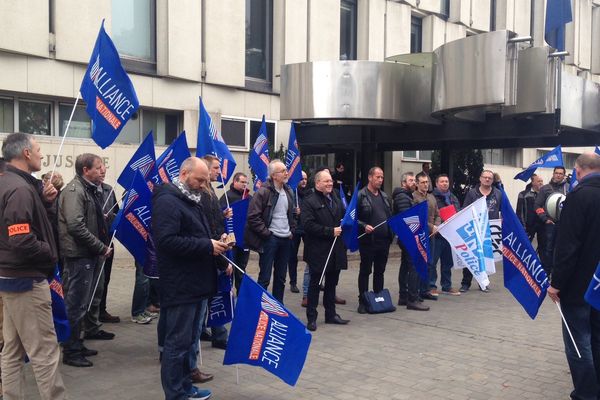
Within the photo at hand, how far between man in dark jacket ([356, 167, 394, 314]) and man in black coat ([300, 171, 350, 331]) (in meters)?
0.78

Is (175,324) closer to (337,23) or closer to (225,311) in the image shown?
(225,311)

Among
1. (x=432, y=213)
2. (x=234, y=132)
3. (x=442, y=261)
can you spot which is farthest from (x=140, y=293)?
(x=234, y=132)

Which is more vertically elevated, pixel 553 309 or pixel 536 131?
pixel 536 131

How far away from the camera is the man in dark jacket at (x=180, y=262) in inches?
174

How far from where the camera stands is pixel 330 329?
24.2 ft

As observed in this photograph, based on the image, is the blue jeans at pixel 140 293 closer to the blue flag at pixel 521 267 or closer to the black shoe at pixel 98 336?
the black shoe at pixel 98 336

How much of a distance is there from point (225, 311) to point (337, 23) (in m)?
12.2

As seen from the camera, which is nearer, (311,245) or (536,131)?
(311,245)

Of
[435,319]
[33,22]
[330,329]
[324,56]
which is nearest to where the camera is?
[330,329]

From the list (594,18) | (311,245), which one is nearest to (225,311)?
(311,245)

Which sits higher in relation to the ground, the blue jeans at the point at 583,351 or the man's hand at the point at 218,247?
the man's hand at the point at 218,247

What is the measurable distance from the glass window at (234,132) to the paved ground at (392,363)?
666 centimetres

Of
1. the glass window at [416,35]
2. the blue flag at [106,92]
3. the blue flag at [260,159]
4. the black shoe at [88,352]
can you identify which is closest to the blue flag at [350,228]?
the blue flag at [260,159]

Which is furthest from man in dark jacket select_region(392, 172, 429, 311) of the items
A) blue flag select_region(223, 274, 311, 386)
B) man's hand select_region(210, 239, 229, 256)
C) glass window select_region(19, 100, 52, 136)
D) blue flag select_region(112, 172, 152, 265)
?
glass window select_region(19, 100, 52, 136)
